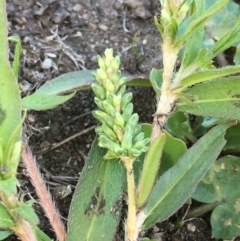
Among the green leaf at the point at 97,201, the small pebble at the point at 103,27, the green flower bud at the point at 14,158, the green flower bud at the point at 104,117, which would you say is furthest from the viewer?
the small pebble at the point at 103,27

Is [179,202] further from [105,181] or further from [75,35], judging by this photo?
[75,35]

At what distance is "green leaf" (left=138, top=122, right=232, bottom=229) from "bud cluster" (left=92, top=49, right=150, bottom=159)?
21cm

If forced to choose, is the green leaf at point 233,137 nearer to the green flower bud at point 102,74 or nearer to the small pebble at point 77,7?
the green flower bud at point 102,74

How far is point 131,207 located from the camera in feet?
4.39

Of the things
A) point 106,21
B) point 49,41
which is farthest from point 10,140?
point 106,21

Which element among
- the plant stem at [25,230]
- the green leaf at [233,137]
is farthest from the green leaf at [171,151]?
the plant stem at [25,230]

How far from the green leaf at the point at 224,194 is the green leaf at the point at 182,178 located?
24cm

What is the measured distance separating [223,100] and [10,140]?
23.1 inches

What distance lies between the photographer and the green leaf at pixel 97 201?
137cm

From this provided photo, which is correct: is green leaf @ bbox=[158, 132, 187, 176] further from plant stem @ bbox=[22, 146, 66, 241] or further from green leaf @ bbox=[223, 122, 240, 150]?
plant stem @ bbox=[22, 146, 66, 241]

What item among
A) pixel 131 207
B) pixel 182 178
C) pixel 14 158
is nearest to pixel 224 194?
pixel 182 178

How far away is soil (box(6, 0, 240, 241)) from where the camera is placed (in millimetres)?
1682

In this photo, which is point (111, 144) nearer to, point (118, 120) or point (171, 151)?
point (118, 120)

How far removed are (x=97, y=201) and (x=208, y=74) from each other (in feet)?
1.43
